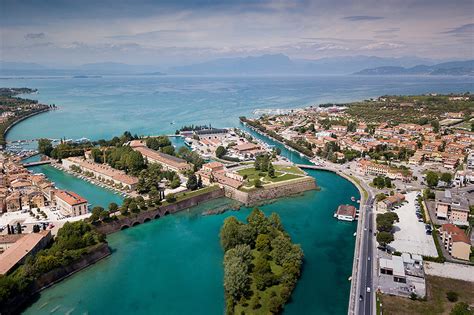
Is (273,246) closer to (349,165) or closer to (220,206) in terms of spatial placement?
(220,206)

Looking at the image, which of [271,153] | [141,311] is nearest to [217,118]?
[271,153]

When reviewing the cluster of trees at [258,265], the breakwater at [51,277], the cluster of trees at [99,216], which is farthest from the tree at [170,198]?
the cluster of trees at [258,265]

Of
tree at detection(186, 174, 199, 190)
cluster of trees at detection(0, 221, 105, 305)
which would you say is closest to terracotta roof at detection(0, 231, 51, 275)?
cluster of trees at detection(0, 221, 105, 305)

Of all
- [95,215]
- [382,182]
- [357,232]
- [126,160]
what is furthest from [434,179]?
[126,160]

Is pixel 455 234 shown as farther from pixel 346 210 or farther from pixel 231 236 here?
pixel 231 236

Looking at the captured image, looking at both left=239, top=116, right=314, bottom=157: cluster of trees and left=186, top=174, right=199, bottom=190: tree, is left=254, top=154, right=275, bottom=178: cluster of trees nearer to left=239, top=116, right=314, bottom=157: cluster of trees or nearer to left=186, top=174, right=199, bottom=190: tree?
left=186, top=174, right=199, bottom=190: tree
